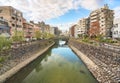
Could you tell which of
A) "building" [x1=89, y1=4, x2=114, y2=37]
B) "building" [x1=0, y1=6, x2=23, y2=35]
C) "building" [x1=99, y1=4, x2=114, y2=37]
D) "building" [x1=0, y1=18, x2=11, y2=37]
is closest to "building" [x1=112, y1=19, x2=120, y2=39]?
"building" [x1=89, y1=4, x2=114, y2=37]

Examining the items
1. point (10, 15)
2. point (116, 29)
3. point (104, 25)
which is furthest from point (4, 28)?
point (104, 25)

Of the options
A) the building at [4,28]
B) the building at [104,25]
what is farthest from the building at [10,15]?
the building at [104,25]

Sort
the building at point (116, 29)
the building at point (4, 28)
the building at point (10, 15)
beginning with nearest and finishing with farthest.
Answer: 1. the building at point (4, 28)
2. the building at point (116, 29)
3. the building at point (10, 15)

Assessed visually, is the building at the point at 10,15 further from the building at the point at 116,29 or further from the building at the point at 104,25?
the building at the point at 116,29

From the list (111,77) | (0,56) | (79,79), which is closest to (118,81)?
(111,77)

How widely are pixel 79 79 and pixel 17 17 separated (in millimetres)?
56827

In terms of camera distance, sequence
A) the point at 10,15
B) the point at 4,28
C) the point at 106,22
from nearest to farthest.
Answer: the point at 4,28 < the point at 10,15 < the point at 106,22

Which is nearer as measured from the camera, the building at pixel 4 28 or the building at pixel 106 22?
the building at pixel 4 28

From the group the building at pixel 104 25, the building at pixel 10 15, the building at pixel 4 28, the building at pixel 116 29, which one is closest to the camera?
the building at pixel 4 28

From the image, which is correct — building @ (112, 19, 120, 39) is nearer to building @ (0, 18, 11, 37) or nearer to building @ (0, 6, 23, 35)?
building @ (0, 6, 23, 35)

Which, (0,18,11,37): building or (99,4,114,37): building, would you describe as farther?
(99,4,114,37): building

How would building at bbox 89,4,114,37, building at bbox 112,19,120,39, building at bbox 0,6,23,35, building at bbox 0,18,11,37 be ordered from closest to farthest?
building at bbox 0,18,11,37
building at bbox 112,19,120,39
building at bbox 0,6,23,35
building at bbox 89,4,114,37

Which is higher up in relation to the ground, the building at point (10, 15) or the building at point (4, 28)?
the building at point (10, 15)

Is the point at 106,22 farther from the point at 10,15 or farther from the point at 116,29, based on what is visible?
the point at 10,15
